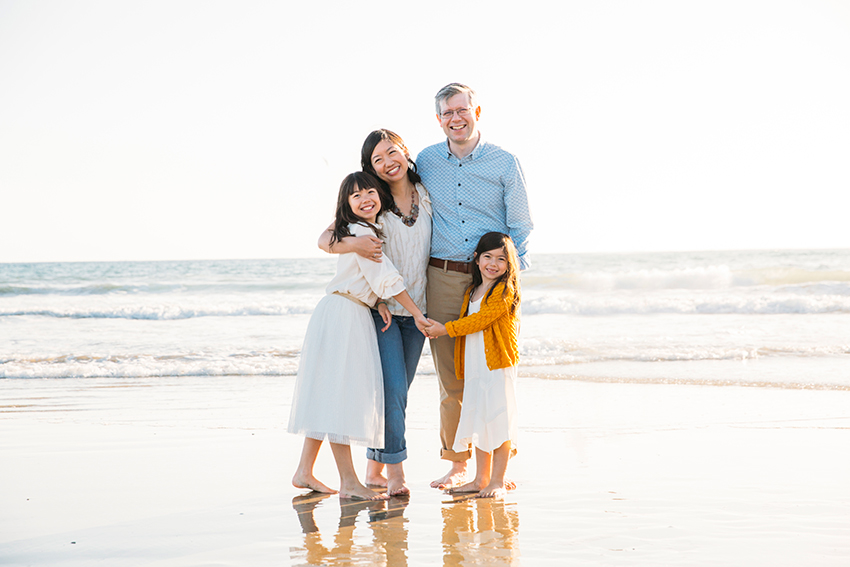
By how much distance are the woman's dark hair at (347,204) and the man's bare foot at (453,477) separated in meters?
1.22

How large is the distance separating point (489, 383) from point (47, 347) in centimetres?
780

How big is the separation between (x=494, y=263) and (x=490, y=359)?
0.44 m

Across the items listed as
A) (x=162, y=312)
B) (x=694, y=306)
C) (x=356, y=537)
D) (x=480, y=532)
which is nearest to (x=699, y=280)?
(x=694, y=306)

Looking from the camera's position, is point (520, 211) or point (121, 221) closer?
point (520, 211)

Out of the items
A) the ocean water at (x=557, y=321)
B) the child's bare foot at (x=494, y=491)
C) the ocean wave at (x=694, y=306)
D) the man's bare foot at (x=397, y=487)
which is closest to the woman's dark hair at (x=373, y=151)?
the man's bare foot at (x=397, y=487)

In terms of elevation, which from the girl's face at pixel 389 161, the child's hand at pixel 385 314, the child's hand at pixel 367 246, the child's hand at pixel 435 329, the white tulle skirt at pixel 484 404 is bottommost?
the white tulle skirt at pixel 484 404

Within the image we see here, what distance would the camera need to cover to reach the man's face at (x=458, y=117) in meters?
3.06

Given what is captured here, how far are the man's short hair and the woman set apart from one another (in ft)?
0.93

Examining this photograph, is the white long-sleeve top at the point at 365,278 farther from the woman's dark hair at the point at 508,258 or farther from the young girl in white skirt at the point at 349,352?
the woman's dark hair at the point at 508,258

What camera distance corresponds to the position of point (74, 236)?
80.5 ft

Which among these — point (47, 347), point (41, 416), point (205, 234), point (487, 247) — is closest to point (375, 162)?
point (487, 247)

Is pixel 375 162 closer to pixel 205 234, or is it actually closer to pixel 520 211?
pixel 520 211

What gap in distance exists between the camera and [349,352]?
9.61 ft

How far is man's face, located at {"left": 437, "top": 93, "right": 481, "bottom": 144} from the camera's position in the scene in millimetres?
3059
